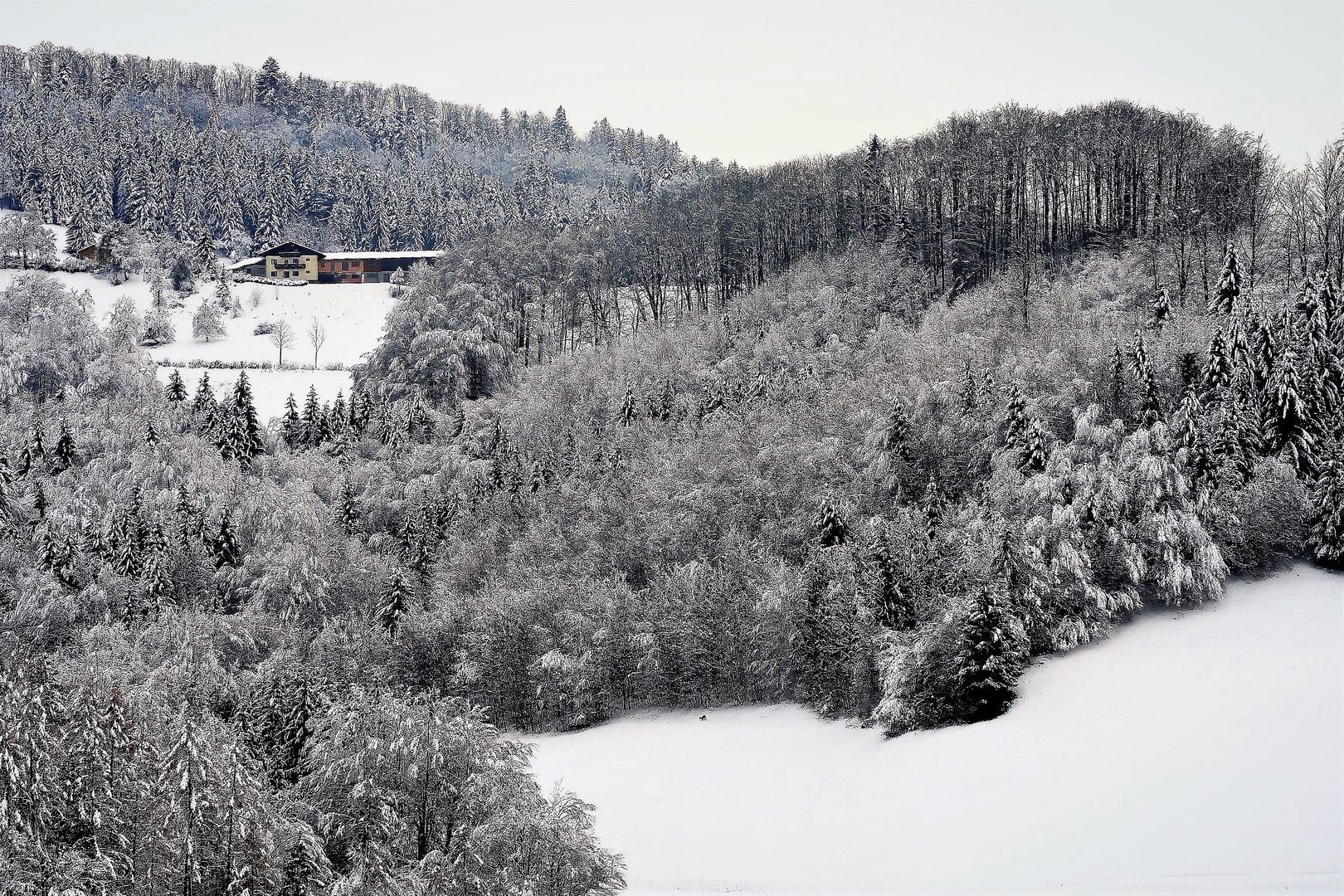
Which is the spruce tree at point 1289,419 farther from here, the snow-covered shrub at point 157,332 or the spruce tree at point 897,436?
the snow-covered shrub at point 157,332

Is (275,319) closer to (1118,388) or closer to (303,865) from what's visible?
(1118,388)

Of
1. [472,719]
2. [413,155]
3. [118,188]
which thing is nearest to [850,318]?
[472,719]

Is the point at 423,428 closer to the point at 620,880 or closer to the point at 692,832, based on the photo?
the point at 692,832

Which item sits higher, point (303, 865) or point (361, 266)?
point (361, 266)

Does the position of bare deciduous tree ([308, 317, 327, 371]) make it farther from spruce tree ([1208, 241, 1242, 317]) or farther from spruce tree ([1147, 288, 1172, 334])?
spruce tree ([1208, 241, 1242, 317])

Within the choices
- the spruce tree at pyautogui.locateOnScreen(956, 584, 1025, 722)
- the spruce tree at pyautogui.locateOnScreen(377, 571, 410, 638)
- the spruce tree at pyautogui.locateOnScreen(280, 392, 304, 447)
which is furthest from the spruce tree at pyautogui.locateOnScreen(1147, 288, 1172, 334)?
the spruce tree at pyautogui.locateOnScreen(280, 392, 304, 447)

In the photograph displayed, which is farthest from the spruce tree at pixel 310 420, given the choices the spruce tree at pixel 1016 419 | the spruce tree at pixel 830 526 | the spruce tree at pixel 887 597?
the spruce tree at pixel 1016 419

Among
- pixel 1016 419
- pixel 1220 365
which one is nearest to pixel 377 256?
pixel 1016 419
